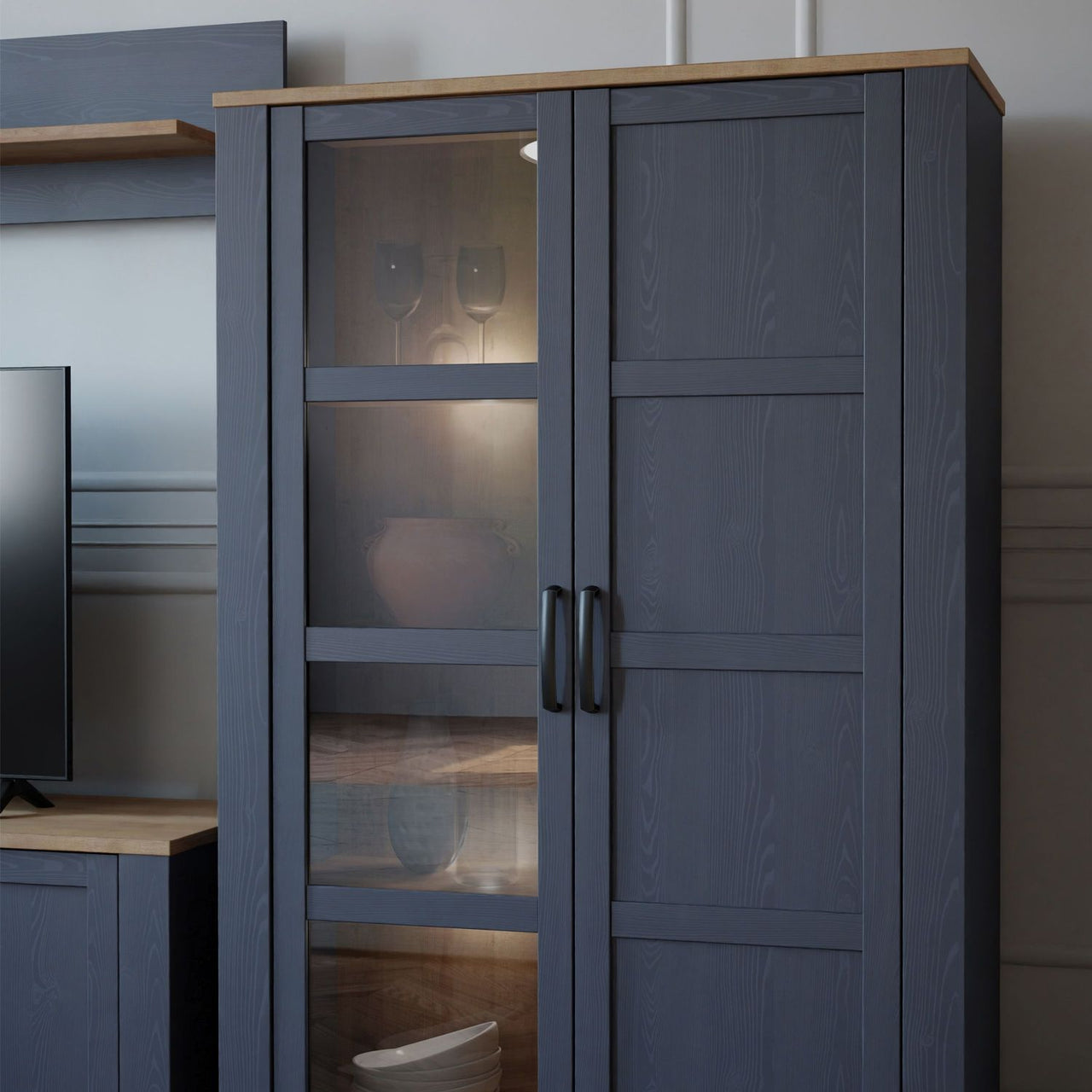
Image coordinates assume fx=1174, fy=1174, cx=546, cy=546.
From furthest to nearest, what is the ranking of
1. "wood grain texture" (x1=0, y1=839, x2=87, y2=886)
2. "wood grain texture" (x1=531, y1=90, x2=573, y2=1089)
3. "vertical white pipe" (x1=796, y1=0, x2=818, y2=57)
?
"wood grain texture" (x1=0, y1=839, x2=87, y2=886) → "vertical white pipe" (x1=796, y1=0, x2=818, y2=57) → "wood grain texture" (x1=531, y1=90, x2=573, y2=1089)

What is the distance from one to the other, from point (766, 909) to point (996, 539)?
667 mm

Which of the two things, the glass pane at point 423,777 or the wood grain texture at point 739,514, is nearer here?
the wood grain texture at point 739,514

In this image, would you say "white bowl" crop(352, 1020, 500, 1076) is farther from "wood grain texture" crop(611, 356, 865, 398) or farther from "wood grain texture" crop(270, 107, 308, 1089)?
"wood grain texture" crop(611, 356, 865, 398)

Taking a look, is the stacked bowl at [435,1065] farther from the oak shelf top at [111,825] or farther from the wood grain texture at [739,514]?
the wood grain texture at [739,514]

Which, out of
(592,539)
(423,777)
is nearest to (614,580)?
(592,539)

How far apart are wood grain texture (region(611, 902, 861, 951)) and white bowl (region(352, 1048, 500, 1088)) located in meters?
0.30

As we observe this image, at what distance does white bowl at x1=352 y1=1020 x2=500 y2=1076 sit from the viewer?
170 centimetres

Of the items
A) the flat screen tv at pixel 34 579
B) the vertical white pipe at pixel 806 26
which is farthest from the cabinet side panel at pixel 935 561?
the flat screen tv at pixel 34 579

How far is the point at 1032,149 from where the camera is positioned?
6.25 ft

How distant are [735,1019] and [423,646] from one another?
2.16 feet

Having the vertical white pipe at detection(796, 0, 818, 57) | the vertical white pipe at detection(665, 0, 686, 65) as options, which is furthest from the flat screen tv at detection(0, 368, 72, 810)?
the vertical white pipe at detection(796, 0, 818, 57)

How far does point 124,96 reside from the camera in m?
2.16

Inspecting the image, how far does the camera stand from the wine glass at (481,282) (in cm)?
165

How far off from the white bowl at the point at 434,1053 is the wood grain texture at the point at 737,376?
94 cm
